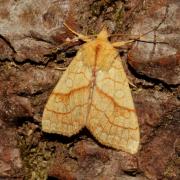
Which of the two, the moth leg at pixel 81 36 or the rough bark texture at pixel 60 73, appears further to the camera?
the moth leg at pixel 81 36

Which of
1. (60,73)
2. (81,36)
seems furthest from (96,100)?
(81,36)

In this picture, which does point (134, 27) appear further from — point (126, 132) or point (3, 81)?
point (3, 81)

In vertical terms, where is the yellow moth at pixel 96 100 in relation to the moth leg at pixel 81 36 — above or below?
below

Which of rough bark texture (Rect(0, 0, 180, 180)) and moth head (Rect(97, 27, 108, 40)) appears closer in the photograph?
rough bark texture (Rect(0, 0, 180, 180))

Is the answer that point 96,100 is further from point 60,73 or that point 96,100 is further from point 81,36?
point 81,36

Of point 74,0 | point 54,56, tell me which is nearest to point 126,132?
point 54,56

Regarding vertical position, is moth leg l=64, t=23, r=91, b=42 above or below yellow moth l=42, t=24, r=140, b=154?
above
